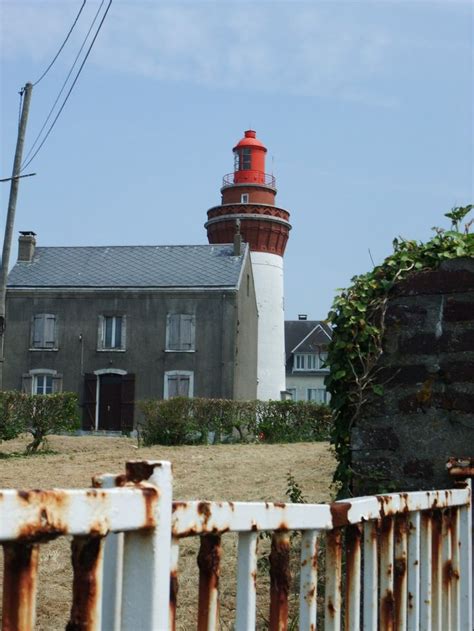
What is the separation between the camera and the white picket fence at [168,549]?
1.22m

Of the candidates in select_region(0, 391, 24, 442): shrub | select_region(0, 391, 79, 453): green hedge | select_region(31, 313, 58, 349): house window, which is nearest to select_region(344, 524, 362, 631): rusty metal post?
select_region(0, 391, 79, 453): green hedge

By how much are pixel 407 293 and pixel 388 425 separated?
0.75 metres

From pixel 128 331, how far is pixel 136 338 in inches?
14.7

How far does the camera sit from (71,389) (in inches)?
1188

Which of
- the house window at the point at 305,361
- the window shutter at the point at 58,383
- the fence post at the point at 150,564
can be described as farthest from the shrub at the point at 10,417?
the house window at the point at 305,361

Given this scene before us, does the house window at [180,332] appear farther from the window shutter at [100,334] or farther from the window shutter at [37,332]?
the window shutter at [37,332]

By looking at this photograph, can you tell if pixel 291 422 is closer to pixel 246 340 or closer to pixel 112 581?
pixel 246 340

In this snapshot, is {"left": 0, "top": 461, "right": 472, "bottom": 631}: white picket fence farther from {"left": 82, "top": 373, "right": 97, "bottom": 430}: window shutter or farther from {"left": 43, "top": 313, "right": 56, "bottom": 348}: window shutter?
{"left": 43, "top": 313, "right": 56, "bottom": 348}: window shutter

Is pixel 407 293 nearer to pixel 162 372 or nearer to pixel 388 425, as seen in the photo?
pixel 388 425

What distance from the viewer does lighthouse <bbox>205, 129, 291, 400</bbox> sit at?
34938mm

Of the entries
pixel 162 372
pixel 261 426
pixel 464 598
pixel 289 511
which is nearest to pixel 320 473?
pixel 464 598

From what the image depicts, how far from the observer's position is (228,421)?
2136cm

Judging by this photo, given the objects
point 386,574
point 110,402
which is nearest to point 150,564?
point 386,574

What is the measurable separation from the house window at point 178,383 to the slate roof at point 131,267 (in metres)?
3.07
